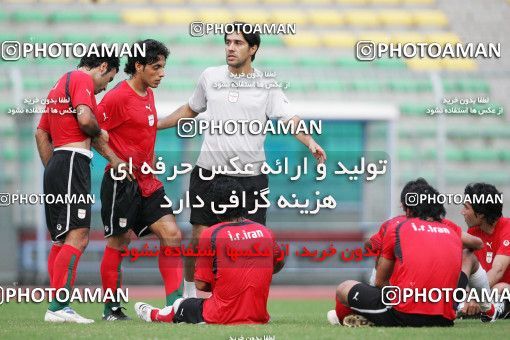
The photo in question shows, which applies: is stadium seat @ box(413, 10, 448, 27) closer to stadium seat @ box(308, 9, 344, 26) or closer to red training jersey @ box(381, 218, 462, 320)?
stadium seat @ box(308, 9, 344, 26)

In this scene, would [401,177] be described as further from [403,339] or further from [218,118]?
[403,339]

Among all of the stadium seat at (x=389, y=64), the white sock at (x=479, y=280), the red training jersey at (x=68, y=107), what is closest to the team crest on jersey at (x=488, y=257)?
the white sock at (x=479, y=280)

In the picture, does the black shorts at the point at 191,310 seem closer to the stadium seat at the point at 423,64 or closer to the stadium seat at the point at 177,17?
the stadium seat at the point at 177,17

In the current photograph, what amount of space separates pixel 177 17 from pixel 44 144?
11727mm

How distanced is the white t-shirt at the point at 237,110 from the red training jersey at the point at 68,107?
1.10 m

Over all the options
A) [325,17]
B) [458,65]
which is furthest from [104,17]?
[458,65]

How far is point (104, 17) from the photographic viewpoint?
19.1m

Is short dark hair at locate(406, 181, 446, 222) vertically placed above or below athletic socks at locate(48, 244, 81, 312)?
above

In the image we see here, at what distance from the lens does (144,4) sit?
65.0ft

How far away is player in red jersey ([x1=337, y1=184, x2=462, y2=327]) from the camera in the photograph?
7223mm

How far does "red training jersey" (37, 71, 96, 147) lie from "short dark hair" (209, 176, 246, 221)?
37.8 inches

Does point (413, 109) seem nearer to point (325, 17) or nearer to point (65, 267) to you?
point (325, 17)

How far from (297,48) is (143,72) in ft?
36.4

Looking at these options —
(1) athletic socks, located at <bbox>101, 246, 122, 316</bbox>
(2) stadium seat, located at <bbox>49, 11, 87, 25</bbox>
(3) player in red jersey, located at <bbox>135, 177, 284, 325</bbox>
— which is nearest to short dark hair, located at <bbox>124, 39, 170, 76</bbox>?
(3) player in red jersey, located at <bbox>135, 177, 284, 325</bbox>
